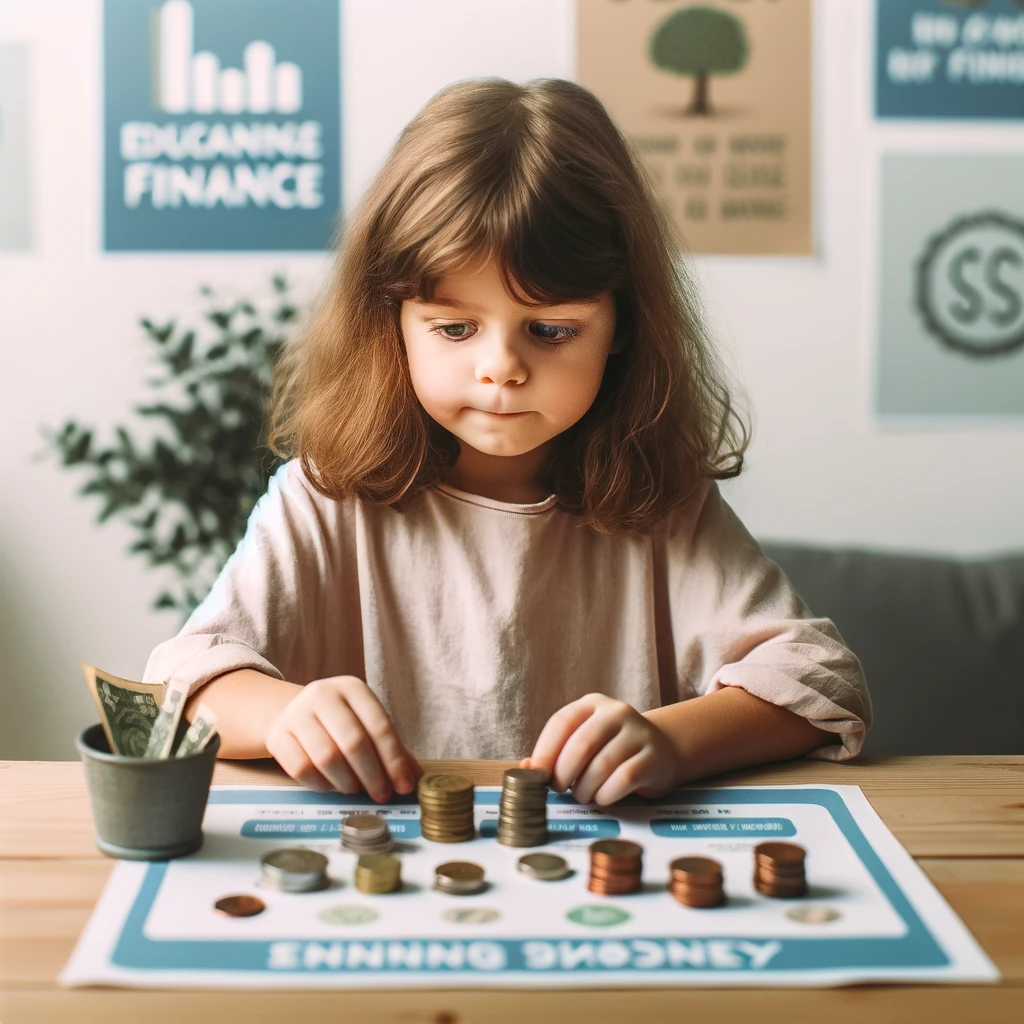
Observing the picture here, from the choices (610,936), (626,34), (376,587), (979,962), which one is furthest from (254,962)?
(626,34)

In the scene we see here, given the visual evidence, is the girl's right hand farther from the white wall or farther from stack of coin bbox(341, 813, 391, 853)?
the white wall

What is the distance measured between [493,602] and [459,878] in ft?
1.82

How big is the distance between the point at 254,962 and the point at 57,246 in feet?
6.90

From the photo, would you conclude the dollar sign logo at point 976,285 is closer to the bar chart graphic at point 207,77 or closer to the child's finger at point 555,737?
the bar chart graphic at point 207,77

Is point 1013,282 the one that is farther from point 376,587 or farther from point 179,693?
point 179,693

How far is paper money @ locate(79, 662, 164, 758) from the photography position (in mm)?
743

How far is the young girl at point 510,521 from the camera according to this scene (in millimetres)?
915

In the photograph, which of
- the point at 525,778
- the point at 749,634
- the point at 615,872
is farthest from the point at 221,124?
the point at 615,872

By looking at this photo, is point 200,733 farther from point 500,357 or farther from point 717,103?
point 717,103

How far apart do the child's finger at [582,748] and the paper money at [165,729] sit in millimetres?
261

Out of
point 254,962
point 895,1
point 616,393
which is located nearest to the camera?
point 254,962

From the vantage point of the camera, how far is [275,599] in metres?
1.11

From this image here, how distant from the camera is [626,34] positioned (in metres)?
2.26

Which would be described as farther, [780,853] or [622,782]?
[622,782]
